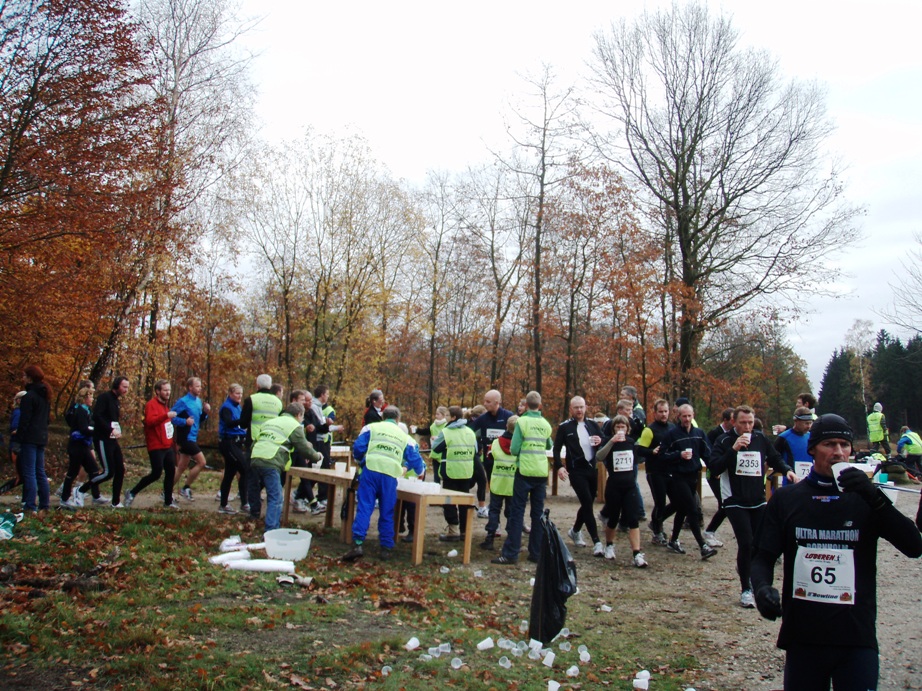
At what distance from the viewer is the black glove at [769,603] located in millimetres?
3168

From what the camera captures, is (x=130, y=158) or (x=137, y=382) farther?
(x=137, y=382)

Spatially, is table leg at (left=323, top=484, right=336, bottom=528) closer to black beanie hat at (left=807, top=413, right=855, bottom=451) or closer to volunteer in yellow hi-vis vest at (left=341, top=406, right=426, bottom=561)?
volunteer in yellow hi-vis vest at (left=341, top=406, right=426, bottom=561)

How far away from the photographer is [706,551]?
31.1 feet

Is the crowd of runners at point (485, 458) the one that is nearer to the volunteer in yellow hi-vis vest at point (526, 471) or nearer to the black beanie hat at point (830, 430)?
the volunteer in yellow hi-vis vest at point (526, 471)

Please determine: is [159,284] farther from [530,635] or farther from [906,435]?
[906,435]

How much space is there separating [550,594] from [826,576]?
2.67 m

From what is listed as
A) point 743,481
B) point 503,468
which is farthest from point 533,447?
point 743,481

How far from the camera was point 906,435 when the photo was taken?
2016 centimetres

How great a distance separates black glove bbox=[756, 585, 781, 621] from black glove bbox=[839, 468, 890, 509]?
59cm

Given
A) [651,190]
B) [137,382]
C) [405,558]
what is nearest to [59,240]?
[405,558]

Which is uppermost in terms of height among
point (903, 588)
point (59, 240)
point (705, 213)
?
point (705, 213)

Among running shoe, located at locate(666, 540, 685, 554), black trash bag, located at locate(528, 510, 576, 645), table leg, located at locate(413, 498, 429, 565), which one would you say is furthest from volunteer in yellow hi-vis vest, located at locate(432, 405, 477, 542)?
black trash bag, located at locate(528, 510, 576, 645)

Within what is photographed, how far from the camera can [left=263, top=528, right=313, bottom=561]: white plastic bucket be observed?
7914 mm

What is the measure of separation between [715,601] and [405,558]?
3.69 meters
